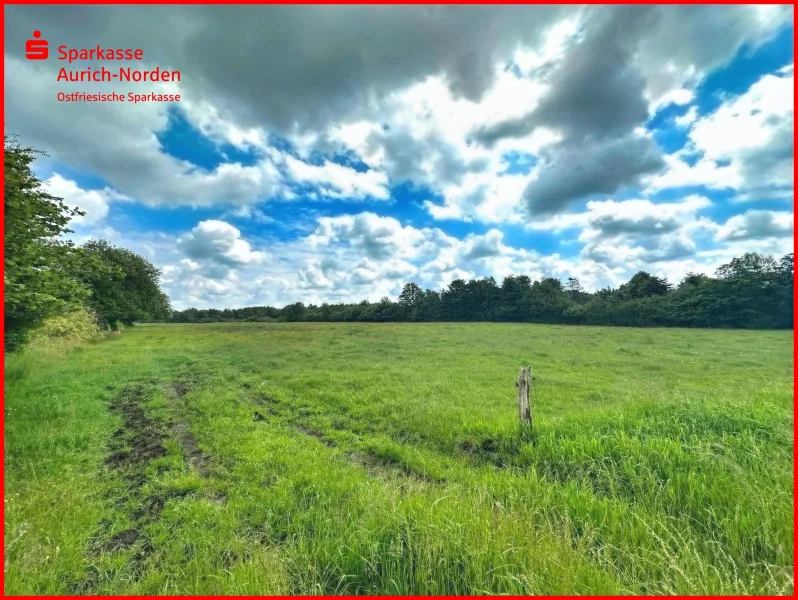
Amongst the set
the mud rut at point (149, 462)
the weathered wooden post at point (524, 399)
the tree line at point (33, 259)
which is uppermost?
the tree line at point (33, 259)

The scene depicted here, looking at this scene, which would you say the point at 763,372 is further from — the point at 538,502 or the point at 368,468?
the point at 368,468

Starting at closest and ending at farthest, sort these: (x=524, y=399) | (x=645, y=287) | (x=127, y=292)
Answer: (x=524, y=399) → (x=127, y=292) → (x=645, y=287)

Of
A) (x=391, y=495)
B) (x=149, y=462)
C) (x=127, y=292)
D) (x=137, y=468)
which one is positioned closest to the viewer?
(x=391, y=495)

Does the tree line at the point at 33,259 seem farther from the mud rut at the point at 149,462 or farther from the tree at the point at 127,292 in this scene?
the tree at the point at 127,292

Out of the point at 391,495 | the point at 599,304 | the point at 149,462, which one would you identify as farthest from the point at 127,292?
the point at 599,304

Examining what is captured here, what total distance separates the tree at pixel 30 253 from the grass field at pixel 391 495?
10.6ft

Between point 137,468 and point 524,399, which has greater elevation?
point 524,399

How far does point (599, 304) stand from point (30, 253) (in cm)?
8629

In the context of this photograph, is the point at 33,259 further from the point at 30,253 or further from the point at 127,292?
the point at 127,292

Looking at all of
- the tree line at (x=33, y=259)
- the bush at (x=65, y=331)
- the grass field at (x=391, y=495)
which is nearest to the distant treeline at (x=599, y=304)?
the bush at (x=65, y=331)

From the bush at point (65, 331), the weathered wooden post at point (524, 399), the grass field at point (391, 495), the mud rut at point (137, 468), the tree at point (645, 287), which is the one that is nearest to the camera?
the grass field at point (391, 495)

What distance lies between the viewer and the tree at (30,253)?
871cm

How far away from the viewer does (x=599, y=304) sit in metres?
75.2

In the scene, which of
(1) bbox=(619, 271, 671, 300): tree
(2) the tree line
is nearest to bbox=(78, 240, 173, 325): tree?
(2) the tree line
